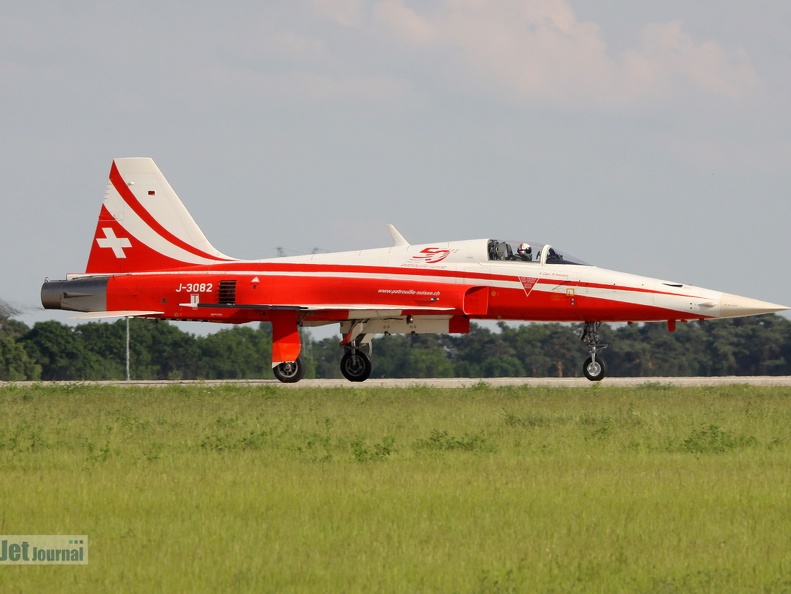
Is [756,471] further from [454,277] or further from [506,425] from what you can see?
[454,277]

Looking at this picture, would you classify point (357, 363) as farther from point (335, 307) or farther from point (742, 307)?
point (742, 307)

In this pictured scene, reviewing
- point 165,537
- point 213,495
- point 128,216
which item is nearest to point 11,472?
point 213,495

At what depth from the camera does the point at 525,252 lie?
2500 centimetres

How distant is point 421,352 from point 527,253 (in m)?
29.2

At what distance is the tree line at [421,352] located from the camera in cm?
4978

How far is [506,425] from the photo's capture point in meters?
16.2

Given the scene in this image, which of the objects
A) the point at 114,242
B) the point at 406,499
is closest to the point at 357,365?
the point at 114,242

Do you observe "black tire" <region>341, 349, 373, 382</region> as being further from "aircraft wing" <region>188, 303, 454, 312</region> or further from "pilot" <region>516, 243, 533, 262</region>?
"pilot" <region>516, 243, 533, 262</region>

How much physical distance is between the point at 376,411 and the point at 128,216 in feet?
38.8

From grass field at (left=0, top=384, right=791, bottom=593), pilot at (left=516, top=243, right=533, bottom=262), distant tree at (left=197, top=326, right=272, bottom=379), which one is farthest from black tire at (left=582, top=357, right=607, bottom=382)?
distant tree at (left=197, top=326, right=272, bottom=379)

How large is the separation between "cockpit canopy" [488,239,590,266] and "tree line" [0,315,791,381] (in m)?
24.2

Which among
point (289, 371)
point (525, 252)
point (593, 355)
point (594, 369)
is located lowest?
point (594, 369)

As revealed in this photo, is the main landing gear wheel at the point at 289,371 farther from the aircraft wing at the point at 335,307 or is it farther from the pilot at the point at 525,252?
the pilot at the point at 525,252

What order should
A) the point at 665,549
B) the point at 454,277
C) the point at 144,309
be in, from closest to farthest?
the point at 665,549 < the point at 454,277 < the point at 144,309
